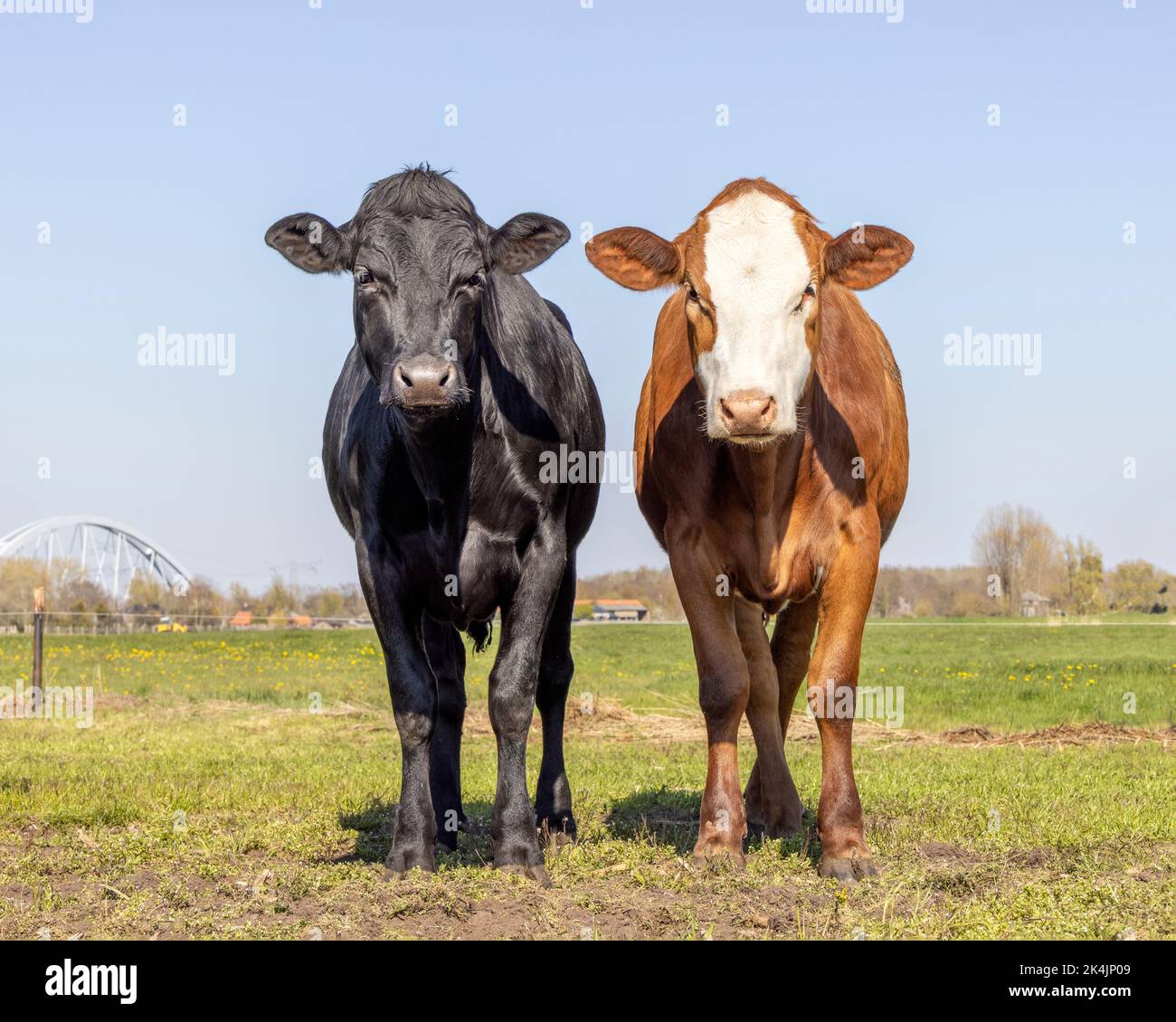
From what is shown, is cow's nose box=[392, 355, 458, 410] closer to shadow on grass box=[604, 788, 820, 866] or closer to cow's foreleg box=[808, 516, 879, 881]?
cow's foreleg box=[808, 516, 879, 881]

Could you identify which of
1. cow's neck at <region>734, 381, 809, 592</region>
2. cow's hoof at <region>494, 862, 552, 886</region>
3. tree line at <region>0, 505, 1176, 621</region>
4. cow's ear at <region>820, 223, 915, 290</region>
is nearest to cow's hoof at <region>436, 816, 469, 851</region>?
cow's hoof at <region>494, 862, 552, 886</region>

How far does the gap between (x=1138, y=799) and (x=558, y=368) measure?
4658 millimetres

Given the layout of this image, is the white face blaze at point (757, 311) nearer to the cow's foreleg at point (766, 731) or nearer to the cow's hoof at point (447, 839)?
the cow's foreleg at point (766, 731)

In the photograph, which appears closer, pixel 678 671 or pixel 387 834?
pixel 387 834

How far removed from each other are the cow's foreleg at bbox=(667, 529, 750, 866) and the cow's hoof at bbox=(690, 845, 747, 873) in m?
0.08

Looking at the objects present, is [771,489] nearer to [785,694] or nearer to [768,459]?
[768,459]

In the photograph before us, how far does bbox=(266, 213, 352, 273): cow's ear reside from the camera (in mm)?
6402

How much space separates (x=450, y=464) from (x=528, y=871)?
1894 mm

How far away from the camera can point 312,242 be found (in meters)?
6.41

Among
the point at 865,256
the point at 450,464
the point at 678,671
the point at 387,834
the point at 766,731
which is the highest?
the point at 865,256

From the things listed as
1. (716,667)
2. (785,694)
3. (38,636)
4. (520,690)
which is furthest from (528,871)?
(38,636)

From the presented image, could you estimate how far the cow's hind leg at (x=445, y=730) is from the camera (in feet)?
24.3

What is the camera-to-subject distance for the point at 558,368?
7.29 meters
